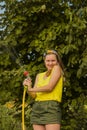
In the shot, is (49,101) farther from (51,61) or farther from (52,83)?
(51,61)

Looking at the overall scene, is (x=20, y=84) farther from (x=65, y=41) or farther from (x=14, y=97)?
(x=65, y=41)

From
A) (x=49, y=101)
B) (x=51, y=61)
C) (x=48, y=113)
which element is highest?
(x=51, y=61)

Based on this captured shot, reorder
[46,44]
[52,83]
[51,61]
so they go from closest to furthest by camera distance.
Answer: [52,83] < [51,61] < [46,44]

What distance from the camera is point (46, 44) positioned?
20.7ft

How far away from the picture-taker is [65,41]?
6.28 m

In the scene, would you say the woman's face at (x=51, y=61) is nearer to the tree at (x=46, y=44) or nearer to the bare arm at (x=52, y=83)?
the bare arm at (x=52, y=83)

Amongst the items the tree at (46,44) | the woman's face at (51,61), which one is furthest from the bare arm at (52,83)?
the tree at (46,44)

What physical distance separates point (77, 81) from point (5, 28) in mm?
1351

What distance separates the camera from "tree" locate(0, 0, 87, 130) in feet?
20.3

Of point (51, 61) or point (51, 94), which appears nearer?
point (51, 94)

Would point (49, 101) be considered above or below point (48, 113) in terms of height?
above

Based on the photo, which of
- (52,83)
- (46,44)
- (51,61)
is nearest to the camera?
(52,83)

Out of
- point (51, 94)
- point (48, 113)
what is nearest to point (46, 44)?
point (51, 94)

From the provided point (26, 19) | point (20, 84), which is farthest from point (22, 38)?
point (20, 84)
